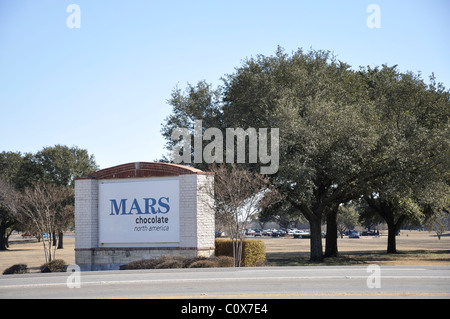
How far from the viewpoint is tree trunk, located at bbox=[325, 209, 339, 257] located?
39531 mm

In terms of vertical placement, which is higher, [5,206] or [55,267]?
[5,206]

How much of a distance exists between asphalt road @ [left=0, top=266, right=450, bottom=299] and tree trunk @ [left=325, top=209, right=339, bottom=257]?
2248 centimetres

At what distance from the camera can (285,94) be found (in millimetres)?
29781

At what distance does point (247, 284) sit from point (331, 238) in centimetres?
2723

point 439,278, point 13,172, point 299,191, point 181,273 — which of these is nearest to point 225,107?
point 299,191

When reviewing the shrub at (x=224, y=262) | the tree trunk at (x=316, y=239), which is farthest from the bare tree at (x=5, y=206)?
the shrub at (x=224, y=262)

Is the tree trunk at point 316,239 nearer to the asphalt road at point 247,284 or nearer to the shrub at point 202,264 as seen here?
the shrub at point 202,264

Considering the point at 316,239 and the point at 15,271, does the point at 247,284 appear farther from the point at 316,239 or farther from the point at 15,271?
the point at 316,239

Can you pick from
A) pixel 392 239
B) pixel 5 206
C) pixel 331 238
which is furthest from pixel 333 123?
pixel 5 206

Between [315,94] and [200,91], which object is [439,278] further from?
[200,91]

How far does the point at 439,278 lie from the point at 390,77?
2318 centimetres

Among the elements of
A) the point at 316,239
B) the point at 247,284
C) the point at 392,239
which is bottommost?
the point at 392,239

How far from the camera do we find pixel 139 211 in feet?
81.6

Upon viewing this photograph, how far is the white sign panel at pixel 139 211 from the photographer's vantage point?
2419cm
